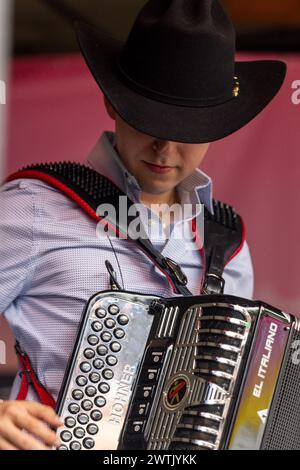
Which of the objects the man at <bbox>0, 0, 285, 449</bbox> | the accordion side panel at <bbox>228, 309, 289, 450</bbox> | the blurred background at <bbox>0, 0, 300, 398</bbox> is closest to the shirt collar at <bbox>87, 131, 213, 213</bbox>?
the man at <bbox>0, 0, 285, 449</bbox>

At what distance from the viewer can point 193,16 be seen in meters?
2.35

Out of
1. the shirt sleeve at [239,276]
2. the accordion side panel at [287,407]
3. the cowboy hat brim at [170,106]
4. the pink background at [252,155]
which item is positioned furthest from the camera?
the pink background at [252,155]

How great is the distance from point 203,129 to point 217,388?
1.76ft

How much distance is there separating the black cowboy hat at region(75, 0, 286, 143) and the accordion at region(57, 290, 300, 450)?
1.19 ft

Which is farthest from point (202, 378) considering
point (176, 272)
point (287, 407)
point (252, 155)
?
point (252, 155)

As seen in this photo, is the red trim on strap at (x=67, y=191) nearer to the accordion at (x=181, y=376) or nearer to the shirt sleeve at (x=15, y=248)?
the shirt sleeve at (x=15, y=248)

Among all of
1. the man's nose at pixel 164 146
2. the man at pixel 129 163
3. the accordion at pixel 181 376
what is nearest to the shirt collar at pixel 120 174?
the man at pixel 129 163

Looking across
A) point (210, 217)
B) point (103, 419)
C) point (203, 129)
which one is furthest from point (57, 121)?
point (103, 419)

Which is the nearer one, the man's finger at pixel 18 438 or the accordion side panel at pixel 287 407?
the man's finger at pixel 18 438

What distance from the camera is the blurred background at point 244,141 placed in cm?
354

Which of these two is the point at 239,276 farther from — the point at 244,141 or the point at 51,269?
the point at 244,141

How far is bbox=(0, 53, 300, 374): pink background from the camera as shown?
139 inches

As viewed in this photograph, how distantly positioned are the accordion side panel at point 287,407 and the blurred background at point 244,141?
52.1 inches

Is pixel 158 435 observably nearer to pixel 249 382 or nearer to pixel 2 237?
pixel 249 382
